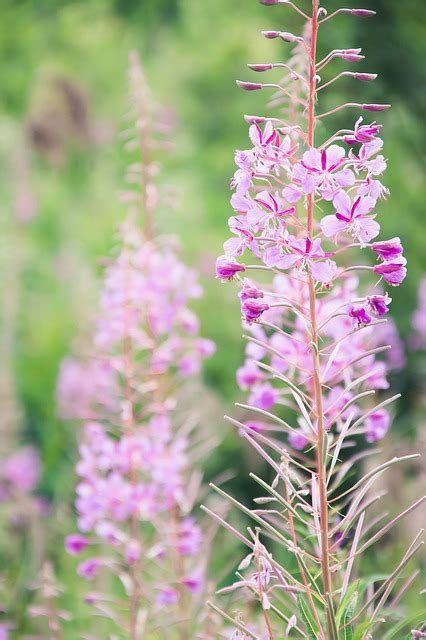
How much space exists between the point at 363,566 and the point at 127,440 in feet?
3.03

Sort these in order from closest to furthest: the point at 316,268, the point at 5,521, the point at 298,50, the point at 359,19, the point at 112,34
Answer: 1. the point at 316,268
2. the point at 298,50
3. the point at 5,521
4. the point at 359,19
5. the point at 112,34

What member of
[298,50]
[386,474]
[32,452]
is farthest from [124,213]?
[298,50]

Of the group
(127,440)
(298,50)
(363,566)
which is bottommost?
(363,566)

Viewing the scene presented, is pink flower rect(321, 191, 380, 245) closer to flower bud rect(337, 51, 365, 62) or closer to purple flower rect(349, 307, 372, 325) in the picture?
purple flower rect(349, 307, 372, 325)

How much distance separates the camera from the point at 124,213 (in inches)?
305

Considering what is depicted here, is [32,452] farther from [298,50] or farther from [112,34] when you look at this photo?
[112,34]

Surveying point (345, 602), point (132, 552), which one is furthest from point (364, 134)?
point (132, 552)

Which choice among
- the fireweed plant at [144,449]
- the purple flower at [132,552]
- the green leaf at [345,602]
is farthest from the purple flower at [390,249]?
the purple flower at [132,552]

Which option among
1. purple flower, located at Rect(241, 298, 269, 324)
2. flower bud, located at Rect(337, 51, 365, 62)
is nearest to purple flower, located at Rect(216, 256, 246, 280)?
purple flower, located at Rect(241, 298, 269, 324)

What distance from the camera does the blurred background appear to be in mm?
3605

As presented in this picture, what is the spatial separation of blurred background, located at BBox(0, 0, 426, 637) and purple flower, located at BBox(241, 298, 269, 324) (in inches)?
38.1

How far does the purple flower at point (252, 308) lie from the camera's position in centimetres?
118

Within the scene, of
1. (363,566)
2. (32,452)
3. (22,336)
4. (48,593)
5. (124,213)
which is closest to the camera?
(48,593)

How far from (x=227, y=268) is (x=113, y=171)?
375 inches
